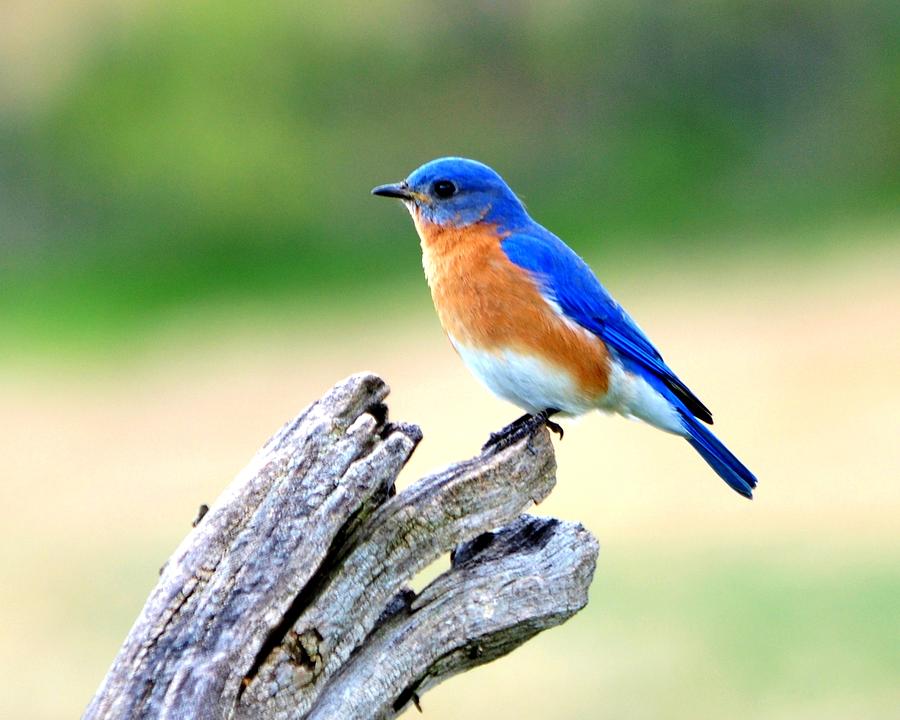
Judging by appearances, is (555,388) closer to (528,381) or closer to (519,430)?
(528,381)

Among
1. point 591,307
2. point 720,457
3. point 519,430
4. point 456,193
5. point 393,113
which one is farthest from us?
point 393,113

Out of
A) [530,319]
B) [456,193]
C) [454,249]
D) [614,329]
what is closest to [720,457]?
[614,329]

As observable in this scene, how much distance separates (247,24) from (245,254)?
3.00 m

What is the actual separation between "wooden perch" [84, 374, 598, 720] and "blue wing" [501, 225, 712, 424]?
1862mm

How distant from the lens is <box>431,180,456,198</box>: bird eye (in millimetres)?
6927

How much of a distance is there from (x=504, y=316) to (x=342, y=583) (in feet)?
7.16

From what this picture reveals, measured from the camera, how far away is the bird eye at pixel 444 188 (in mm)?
6927

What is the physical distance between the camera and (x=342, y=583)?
14.8 ft

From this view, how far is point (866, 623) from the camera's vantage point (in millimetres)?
11328

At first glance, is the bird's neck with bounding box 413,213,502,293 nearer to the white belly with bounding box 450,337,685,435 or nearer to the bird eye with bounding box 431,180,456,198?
the bird eye with bounding box 431,180,456,198

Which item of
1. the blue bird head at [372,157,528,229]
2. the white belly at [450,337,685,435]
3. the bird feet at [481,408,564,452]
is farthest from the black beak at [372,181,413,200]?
the bird feet at [481,408,564,452]

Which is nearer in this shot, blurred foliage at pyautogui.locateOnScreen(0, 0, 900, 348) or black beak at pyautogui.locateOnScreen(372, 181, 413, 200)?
black beak at pyautogui.locateOnScreen(372, 181, 413, 200)

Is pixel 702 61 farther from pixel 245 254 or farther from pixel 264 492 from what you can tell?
pixel 264 492

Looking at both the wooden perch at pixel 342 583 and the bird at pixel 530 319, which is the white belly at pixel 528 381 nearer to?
the bird at pixel 530 319
